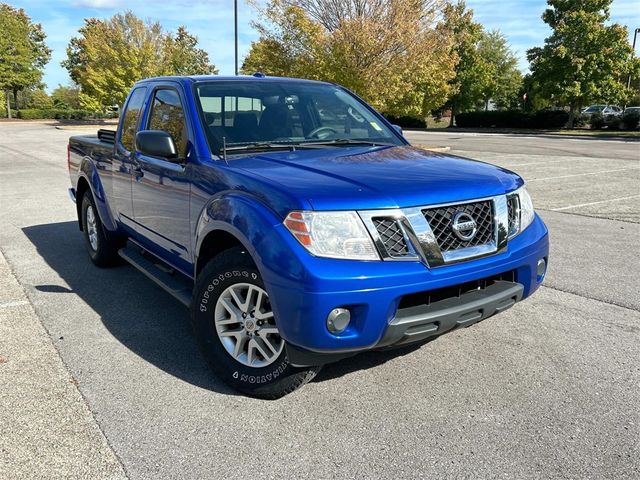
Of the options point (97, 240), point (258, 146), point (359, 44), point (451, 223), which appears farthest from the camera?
point (359, 44)

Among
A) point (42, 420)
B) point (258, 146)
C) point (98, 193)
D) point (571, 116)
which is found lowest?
point (42, 420)

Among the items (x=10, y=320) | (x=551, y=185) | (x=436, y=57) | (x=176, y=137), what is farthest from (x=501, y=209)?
(x=436, y=57)

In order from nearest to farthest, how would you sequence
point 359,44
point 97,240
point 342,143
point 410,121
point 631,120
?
point 342,143, point 97,240, point 359,44, point 631,120, point 410,121

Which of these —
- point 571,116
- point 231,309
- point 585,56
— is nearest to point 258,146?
point 231,309

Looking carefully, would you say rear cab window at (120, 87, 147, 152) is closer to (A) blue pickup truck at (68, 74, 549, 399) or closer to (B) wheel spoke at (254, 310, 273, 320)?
(A) blue pickup truck at (68, 74, 549, 399)

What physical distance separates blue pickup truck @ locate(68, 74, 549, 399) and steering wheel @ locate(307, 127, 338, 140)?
1 cm

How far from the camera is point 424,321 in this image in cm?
272

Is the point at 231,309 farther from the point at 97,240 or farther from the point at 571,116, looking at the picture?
the point at 571,116

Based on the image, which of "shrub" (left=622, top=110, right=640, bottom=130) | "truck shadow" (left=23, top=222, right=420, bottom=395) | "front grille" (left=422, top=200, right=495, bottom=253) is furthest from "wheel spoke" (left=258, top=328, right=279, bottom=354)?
"shrub" (left=622, top=110, right=640, bottom=130)

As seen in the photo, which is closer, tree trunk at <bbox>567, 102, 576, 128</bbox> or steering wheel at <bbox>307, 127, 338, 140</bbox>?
steering wheel at <bbox>307, 127, 338, 140</bbox>

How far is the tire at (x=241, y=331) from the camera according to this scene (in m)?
2.99

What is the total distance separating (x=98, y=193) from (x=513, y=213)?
3.95 metres

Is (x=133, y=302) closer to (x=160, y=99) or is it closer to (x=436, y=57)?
(x=160, y=99)

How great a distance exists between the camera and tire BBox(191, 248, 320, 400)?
2.99 meters
